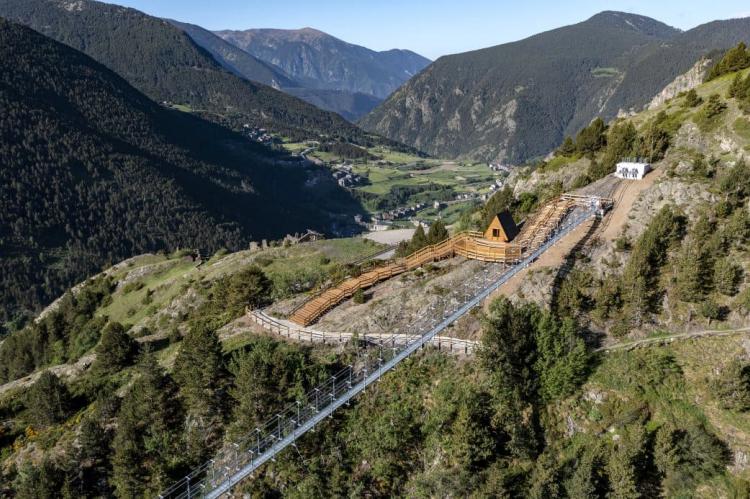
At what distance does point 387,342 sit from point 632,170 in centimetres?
3588

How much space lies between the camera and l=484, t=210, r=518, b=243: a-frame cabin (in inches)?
2003

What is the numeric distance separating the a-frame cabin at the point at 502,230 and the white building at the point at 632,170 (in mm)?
16166

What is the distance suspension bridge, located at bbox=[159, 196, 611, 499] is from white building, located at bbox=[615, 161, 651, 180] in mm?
6288

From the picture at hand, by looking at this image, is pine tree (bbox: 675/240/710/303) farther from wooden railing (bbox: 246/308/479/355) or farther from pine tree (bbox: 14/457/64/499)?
pine tree (bbox: 14/457/64/499)

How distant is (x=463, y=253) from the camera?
52312 millimetres

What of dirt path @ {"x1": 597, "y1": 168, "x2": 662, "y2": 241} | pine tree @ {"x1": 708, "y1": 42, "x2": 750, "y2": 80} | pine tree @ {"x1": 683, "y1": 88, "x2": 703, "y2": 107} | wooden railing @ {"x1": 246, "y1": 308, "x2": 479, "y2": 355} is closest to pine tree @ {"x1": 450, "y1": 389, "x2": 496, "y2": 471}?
wooden railing @ {"x1": 246, "y1": 308, "x2": 479, "y2": 355}

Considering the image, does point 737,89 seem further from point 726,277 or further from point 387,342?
point 387,342

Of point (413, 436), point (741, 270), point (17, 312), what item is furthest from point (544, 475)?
point (17, 312)

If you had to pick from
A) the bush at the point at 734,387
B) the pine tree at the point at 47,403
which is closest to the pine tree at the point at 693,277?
the bush at the point at 734,387

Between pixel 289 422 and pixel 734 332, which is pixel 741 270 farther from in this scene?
pixel 289 422

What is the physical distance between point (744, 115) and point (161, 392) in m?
64.5

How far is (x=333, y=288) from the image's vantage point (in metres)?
53.3

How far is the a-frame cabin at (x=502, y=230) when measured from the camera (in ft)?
167

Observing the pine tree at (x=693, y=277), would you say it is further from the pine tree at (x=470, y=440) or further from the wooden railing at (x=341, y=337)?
the pine tree at (x=470, y=440)
